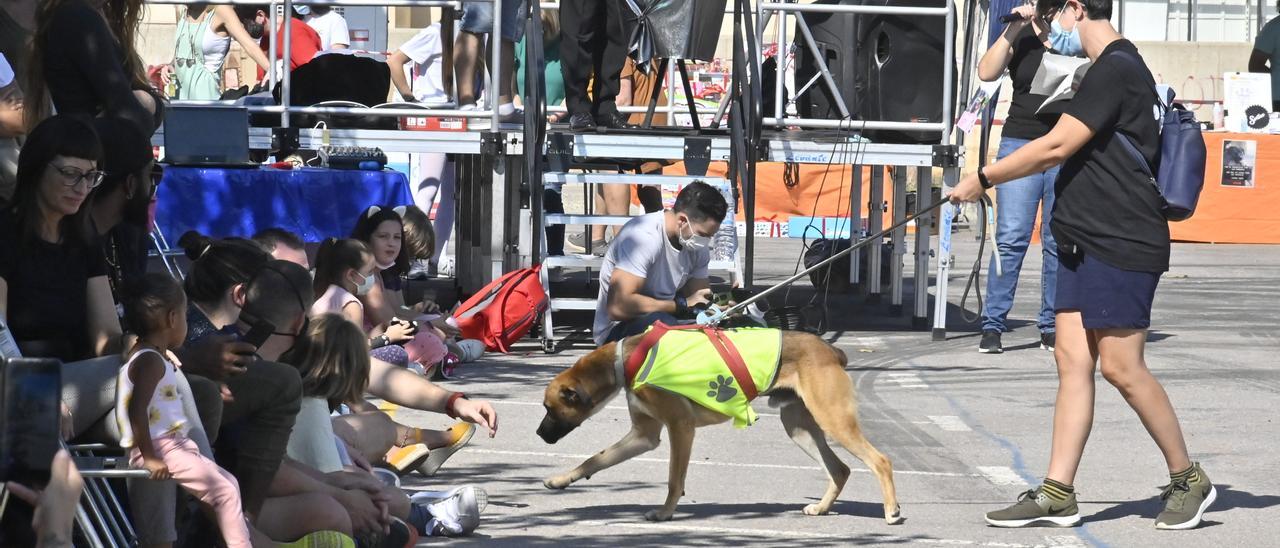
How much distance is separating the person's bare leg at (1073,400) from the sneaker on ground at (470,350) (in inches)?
176

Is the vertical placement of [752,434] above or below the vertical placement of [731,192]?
below

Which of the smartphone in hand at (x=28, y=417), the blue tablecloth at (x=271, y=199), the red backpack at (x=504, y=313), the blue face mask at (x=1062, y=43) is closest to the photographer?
the smartphone in hand at (x=28, y=417)

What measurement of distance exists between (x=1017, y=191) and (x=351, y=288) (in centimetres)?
442

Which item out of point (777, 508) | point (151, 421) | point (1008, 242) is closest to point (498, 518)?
point (777, 508)

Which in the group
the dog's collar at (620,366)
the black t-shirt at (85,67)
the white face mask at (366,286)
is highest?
the black t-shirt at (85,67)

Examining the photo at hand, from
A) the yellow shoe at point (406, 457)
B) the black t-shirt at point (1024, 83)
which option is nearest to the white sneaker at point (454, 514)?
the yellow shoe at point (406, 457)

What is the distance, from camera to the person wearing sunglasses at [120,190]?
18.7 ft

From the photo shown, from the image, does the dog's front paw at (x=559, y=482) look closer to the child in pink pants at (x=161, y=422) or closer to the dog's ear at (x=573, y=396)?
the dog's ear at (x=573, y=396)

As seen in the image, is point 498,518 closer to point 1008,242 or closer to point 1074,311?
point 1074,311

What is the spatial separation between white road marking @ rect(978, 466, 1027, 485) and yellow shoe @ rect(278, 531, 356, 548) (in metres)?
3.01

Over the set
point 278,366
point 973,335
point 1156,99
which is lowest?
point 973,335

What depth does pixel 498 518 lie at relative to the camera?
611 centimetres

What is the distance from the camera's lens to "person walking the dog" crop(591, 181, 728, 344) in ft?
31.0

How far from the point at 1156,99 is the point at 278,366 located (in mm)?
3233
